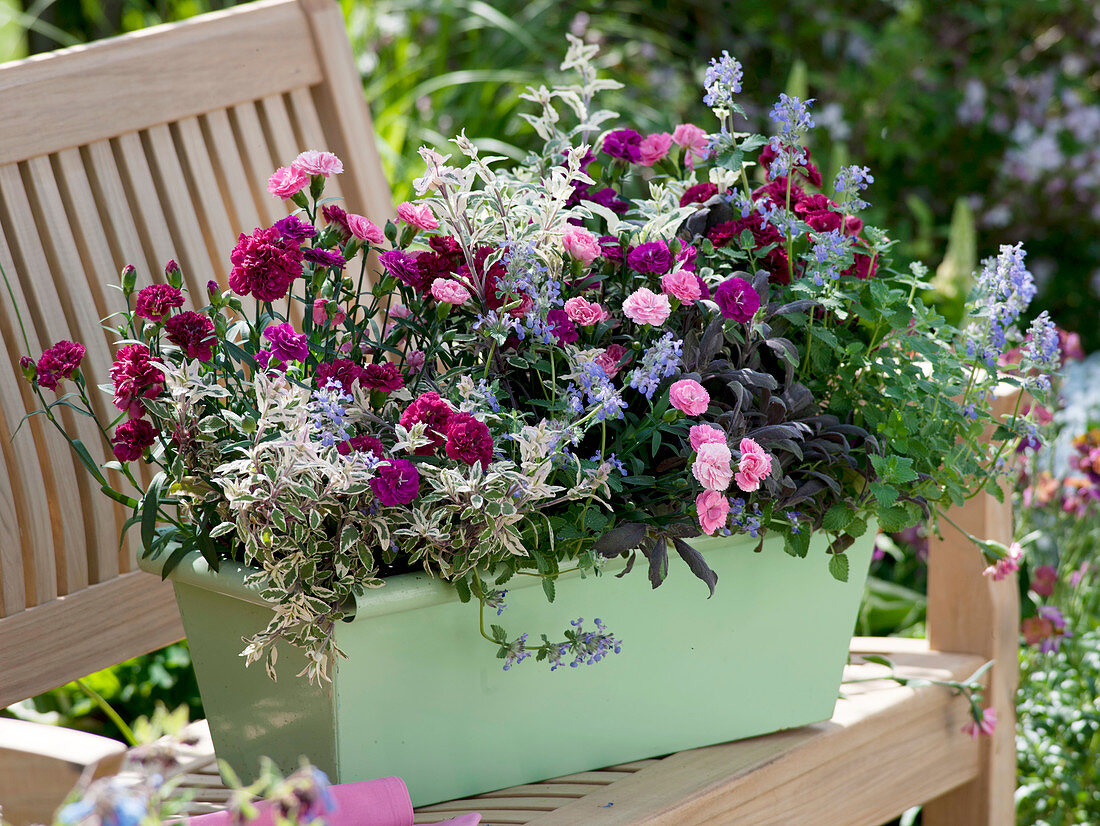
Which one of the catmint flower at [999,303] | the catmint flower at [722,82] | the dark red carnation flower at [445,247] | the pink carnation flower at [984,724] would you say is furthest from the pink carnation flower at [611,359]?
the pink carnation flower at [984,724]

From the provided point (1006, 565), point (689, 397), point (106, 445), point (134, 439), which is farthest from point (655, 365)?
point (106, 445)

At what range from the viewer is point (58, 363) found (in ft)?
2.58

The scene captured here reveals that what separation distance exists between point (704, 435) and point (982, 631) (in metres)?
0.62

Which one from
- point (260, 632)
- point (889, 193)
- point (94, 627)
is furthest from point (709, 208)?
point (889, 193)

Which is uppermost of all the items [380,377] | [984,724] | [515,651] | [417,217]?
[417,217]

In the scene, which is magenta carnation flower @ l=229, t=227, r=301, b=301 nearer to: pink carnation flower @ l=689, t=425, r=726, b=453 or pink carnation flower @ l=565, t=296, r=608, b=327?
pink carnation flower @ l=565, t=296, r=608, b=327

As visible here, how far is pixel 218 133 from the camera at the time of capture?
4.12 feet

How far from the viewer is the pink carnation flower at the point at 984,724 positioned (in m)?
1.14

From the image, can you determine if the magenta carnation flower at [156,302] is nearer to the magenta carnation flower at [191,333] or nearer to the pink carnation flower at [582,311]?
the magenta carnation flower at [191,333]

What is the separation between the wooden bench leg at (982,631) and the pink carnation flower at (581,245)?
600 mm

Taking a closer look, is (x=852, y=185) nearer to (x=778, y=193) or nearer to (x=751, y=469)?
(x=778, y=193)

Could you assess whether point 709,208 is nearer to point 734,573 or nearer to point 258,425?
point 734,573

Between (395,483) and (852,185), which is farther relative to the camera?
(852,185)

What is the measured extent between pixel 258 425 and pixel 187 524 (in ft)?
0.57
